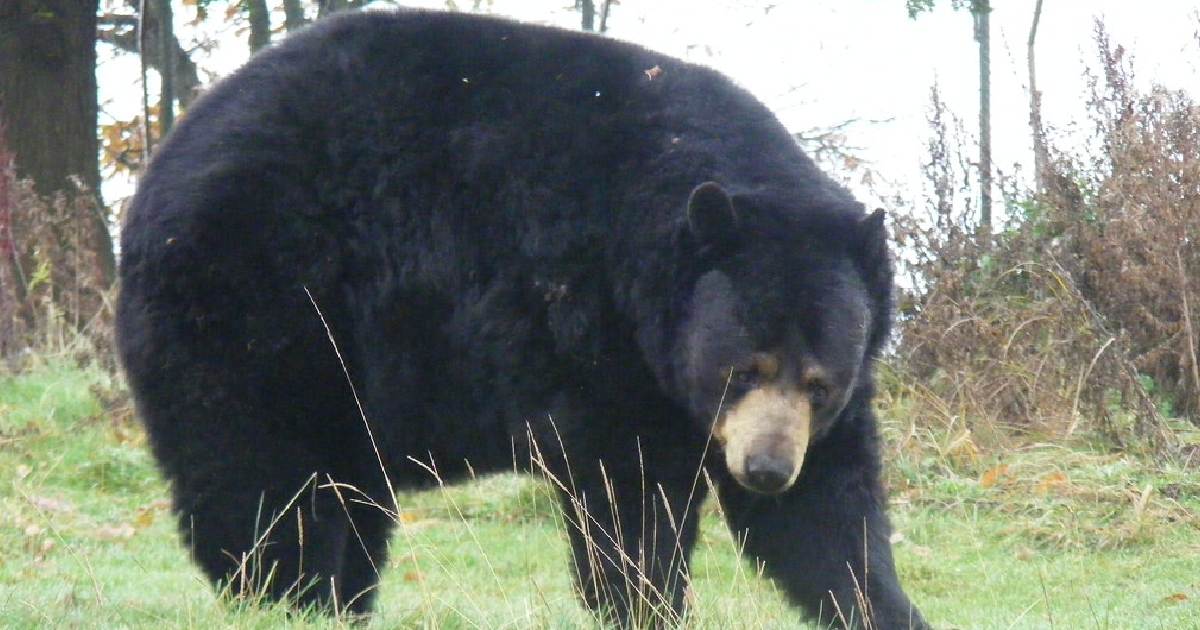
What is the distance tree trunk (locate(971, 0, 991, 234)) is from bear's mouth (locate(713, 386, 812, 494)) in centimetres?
514

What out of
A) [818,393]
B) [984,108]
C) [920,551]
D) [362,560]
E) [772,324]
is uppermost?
[984,108]

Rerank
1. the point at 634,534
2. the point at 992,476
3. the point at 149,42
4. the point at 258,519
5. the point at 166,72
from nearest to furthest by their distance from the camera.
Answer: the point at 634,534 → the point at 258,519 → the point at 992,476 → the point at 166,72 → the point at 149,42

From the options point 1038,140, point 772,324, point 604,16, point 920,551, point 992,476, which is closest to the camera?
point 772,324

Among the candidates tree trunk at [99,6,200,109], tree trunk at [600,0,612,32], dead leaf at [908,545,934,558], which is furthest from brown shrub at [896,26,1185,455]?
tree trunk at [99,6,200,109]

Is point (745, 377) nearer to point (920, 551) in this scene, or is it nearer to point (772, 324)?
point (772, 324)

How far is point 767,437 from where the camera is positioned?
4465mm

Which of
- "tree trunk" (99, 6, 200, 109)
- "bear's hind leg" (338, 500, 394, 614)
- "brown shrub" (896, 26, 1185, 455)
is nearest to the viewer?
"bear's hind leg" (338, 500, 394, 614)

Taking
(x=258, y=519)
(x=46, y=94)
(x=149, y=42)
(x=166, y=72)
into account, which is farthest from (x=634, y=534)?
(x=149, y=42)

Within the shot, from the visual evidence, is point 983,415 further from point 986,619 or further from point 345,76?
point 345,76

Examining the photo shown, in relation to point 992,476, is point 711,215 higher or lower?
higher

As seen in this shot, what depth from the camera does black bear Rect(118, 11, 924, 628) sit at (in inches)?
185

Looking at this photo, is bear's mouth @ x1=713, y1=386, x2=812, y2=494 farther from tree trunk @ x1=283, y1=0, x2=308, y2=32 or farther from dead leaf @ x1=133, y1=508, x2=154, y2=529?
tree trunk @ x1=283, y1=0, x2=308, y2=32

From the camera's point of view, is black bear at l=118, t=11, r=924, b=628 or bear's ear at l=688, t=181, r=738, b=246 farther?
black bear at l=118, t=11, r=924, b=628

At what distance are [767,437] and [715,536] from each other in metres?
3.32
